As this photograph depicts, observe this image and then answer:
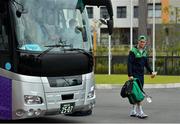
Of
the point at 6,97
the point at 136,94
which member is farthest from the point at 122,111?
the point at 6,97

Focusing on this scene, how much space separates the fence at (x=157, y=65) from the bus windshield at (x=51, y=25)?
25.3 m

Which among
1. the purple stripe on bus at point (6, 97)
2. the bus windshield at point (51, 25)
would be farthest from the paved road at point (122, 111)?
the bus windshield at point (51, 25)

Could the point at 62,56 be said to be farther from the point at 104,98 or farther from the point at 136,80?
the point at 104,98

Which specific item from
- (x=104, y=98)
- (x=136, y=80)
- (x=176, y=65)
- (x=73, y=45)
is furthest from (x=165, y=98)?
(x=176, y=65)

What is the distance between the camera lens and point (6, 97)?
37.2 ft

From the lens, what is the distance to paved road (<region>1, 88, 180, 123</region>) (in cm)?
1333

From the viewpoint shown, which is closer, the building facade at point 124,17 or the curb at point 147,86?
the curb at point 147,86

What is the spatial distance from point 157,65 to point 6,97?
89.6ft

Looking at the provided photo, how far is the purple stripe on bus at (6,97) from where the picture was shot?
1129 centimetres

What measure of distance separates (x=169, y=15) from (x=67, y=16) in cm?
5442

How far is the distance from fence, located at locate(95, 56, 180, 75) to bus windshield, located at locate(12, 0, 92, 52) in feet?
83.2

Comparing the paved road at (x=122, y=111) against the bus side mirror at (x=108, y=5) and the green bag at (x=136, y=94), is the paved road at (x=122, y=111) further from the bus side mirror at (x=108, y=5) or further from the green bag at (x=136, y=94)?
the bus side mirror at (x=108, y=5)

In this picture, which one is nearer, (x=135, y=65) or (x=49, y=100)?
(x=49, y=100)

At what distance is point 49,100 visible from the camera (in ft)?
37.5
